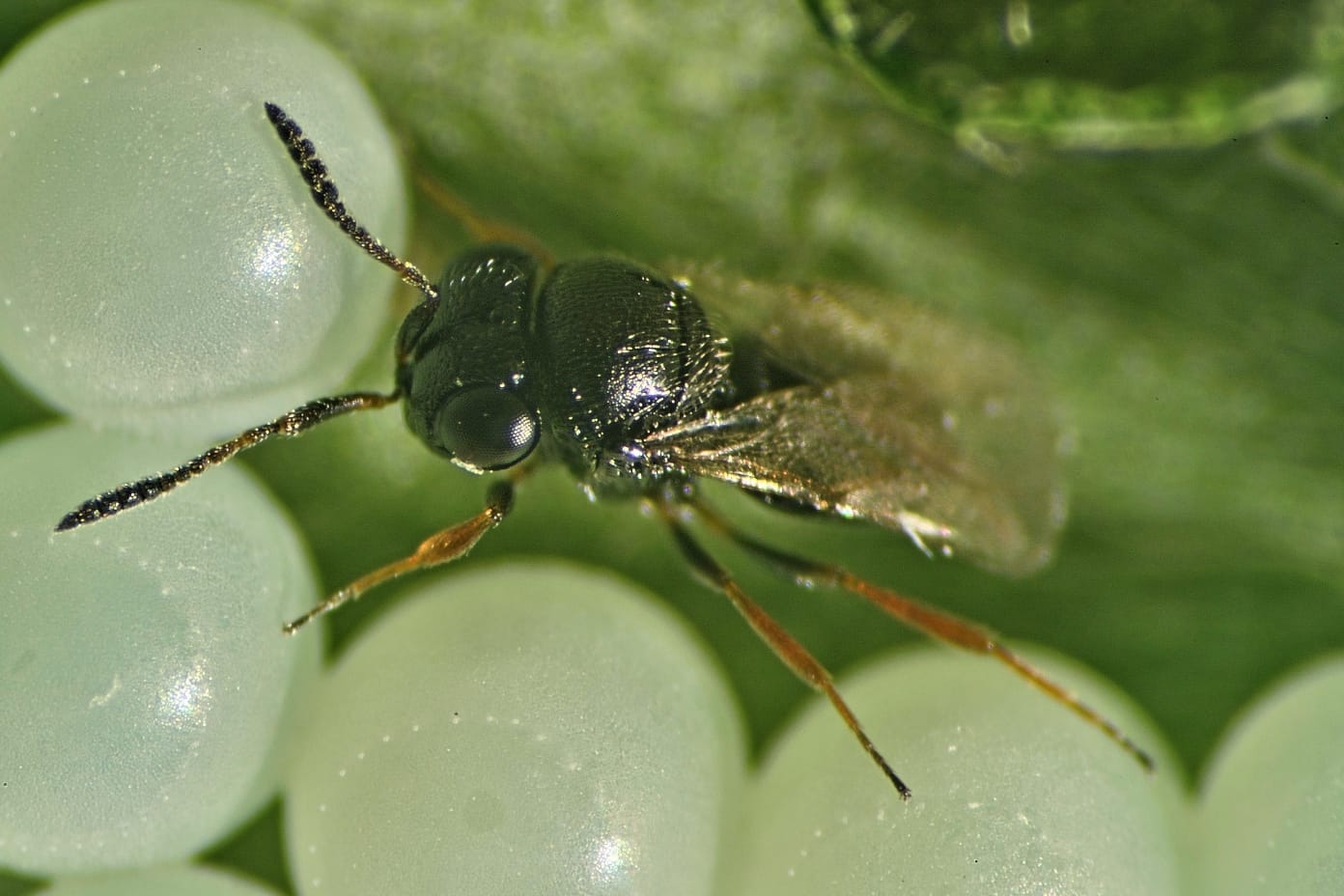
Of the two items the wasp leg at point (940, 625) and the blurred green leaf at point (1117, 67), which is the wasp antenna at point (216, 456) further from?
the blurred green leaf at point (1117, 67)

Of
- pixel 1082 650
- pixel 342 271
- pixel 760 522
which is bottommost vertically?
pixel 1082 650

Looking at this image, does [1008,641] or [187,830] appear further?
[1008,641]

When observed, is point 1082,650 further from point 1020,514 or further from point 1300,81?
point 1300,81

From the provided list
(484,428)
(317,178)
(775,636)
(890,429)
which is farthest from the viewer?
(890,429)

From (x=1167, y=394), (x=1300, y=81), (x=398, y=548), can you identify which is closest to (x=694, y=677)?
(x=398, y=548)

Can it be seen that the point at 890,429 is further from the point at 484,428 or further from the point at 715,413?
the point at 484,428

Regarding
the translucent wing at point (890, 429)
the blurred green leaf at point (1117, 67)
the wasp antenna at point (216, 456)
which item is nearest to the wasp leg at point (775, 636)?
the translucent wing at point (890, 429)

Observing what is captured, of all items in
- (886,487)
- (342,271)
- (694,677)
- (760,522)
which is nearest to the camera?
(342,271)

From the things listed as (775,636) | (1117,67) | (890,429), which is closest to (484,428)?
(775,636)
